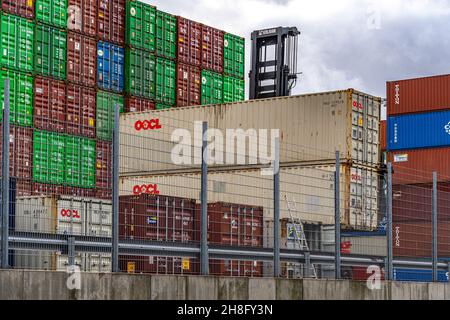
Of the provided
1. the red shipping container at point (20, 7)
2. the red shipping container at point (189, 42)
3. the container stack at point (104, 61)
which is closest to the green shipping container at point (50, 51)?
the container stack at point (104, 61)

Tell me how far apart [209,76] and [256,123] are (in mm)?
13938

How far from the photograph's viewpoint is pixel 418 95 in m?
36.7

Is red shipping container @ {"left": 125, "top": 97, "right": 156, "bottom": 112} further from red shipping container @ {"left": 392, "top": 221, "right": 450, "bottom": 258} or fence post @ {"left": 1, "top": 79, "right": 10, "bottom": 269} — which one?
fence post @ {"left": 1, "top": 79, "right": 10, "bottom": 269}

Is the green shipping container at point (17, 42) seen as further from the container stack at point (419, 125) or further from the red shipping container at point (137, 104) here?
the container stack at point (419, 125)

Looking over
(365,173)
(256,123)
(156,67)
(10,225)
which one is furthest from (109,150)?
(156,67)

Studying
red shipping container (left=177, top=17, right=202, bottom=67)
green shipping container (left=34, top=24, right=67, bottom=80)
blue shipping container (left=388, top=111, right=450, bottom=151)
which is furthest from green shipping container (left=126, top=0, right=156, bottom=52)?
blue shipping container (left=388, top=111, right=450, bottom=151)

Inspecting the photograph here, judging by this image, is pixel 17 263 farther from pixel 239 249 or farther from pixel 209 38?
pixel 209 38

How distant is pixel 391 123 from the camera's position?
1476 inches

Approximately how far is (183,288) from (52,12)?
96.9 feet

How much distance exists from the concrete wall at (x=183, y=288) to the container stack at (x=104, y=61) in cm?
1986

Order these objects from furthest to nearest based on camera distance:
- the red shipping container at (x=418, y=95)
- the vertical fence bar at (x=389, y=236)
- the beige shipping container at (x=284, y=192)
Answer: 1. the red shipping container at (x=418, y=95)
2. the vertical fence bar at (x=389, y=236)
3. the beige shipping container at (x=284, y=192)

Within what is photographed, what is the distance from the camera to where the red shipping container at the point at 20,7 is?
3712cm

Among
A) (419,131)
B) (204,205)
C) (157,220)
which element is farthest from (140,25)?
(204,205)

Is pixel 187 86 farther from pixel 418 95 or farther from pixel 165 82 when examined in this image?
pixel 418 95
